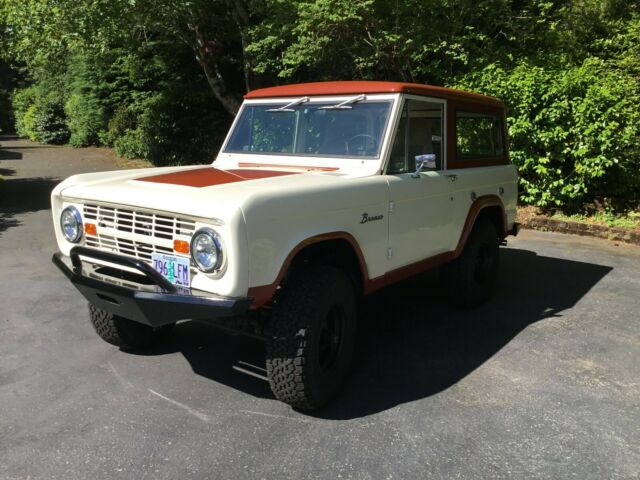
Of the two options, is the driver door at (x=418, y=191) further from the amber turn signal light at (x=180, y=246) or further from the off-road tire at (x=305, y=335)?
the amber turn signal light at (x=180, y=246)

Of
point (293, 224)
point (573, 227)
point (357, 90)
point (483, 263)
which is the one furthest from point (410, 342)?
point (573, 227)

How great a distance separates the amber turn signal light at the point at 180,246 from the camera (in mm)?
2902

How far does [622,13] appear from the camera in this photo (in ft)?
41.0

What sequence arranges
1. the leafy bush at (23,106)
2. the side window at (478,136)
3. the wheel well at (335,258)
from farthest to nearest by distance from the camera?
the leafy bush at (23,106) → the side window at (478,136) → the wheel well at (335,258)

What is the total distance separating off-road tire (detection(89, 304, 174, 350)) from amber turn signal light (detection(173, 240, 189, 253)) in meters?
1.27

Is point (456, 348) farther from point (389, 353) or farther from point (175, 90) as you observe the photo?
point (175, 90)

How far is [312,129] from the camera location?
419cm

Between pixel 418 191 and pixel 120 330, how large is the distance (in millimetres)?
2366

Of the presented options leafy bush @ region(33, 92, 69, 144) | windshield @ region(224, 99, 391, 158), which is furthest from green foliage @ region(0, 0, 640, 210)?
leafy bush @ region(33, 92, 69, 144)

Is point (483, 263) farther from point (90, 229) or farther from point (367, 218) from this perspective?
point (90, 229)

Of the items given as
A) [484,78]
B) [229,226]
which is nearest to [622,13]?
[484,78]

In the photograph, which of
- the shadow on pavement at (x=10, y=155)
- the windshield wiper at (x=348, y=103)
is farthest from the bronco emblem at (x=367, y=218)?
the shadow on pavement at (x=10, y=155)

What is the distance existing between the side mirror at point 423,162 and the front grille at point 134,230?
1.74m

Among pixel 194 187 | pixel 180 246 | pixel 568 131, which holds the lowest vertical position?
pixel 180 246
